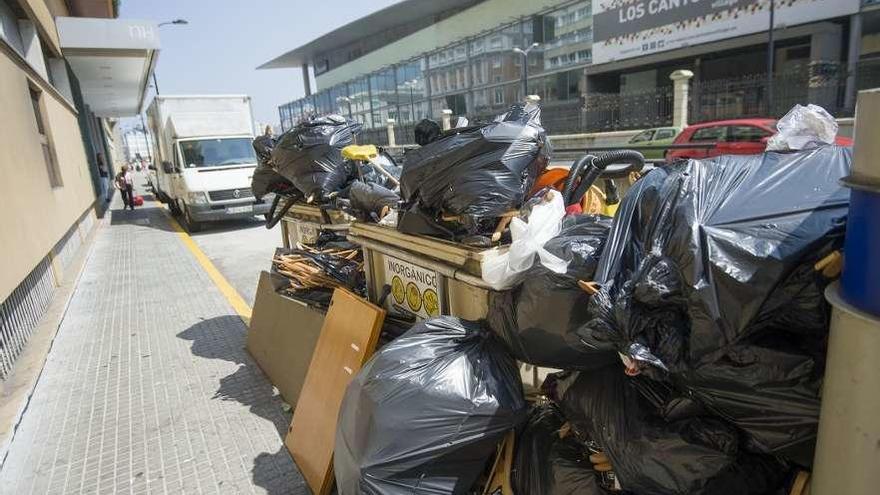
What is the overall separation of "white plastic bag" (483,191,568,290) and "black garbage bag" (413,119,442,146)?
733 mm

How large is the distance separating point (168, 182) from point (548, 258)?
45.1 feet

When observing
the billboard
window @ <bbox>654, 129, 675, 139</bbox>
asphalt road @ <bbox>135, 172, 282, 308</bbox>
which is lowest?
asphalt road @ <bbox>135, 172, 282, 308</bbox>

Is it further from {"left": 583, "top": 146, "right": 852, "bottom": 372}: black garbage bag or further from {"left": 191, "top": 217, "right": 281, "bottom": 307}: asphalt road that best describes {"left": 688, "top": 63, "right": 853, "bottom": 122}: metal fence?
{"left": 583, "top": 146, "right": 852, "bottom": 372}: black garbage bag

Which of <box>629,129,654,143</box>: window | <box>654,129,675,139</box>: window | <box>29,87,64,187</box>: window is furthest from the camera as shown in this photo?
<box>629,129,654,143</box>: window

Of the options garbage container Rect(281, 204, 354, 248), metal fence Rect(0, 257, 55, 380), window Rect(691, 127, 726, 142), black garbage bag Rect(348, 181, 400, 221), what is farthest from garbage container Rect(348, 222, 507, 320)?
window Rect(691, 127, 726, 142)

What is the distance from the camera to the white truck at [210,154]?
1065cm

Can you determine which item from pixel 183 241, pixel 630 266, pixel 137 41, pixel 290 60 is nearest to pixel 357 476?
pixel 630 266

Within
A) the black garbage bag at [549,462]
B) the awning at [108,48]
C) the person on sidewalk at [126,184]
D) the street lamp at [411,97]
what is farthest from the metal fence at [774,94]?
the street lamp at [411,97]

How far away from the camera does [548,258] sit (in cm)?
170

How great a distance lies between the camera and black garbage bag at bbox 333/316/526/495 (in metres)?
1.69

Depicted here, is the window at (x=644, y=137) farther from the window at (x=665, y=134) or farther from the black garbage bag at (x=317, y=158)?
the black garbage bag at (x=317, y=158)

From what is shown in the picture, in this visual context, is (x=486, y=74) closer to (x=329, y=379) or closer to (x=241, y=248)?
(x=241, y=248)

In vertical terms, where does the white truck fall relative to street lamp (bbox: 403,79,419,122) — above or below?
below

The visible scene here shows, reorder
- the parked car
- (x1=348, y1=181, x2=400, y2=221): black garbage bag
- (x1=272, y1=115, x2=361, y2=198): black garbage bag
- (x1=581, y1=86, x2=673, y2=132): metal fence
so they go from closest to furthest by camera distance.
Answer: (x1=348, y1=181, x2=400, y2=221): black garbage bag
(x1=272, y1=115, x2=361, y2=198): black garbage bag
the parked car
(x1=581, y1=86, x2=673, y2=132): metal fence
